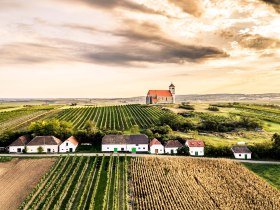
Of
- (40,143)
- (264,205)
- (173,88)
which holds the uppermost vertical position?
(173,88)

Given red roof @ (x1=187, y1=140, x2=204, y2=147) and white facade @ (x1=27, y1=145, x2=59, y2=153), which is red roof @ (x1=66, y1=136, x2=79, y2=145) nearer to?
white facade @ (x1=27, y1=145, x2=59, y2=153)

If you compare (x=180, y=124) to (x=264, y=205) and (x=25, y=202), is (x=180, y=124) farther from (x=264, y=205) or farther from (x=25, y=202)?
(x=25, y=202)

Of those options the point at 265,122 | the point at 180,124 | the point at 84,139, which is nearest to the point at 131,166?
the point at 84,139

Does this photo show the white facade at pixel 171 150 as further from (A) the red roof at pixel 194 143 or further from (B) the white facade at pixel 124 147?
(B) the white facade at pixel 124 147

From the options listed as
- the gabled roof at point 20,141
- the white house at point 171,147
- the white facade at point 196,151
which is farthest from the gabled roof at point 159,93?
the gabled roof at point 20,141

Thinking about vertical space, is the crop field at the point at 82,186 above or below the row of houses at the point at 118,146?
below

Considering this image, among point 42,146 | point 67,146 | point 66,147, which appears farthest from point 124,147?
point 42,146
